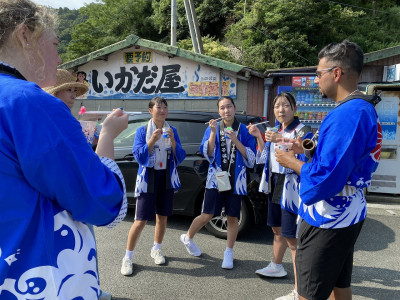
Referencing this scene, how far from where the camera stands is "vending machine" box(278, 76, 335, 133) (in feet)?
27.0

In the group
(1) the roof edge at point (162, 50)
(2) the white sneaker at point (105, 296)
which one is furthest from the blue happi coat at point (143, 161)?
(1) the roof edge at point (162, 50)

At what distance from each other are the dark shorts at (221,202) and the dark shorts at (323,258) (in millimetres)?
1658

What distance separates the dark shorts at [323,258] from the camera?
1.94 metres

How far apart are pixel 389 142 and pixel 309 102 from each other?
217 centimetres

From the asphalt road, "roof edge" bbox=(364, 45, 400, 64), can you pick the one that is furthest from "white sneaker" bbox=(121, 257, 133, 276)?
"roof edge" bbox=(364, 45, 400, 64)

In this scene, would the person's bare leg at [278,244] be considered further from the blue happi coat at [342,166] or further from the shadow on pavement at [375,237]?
the shadow on pavement at [375,237]

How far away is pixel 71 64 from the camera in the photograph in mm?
11391

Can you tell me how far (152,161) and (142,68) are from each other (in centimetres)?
813

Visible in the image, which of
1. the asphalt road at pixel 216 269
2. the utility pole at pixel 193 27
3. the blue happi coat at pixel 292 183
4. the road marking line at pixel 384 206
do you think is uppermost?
the utility pole at pixel 193 27

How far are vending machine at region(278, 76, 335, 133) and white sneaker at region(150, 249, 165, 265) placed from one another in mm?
5865

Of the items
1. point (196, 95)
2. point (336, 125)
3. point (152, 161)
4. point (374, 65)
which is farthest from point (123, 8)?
point (336, 125)

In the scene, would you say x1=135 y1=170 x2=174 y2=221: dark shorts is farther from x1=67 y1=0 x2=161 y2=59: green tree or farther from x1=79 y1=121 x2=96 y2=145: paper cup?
x1=67 y1=0 x2=161 y2=59: green tree

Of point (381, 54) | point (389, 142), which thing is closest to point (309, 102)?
point (389, 142)

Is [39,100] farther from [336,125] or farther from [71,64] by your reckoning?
[71,64]
